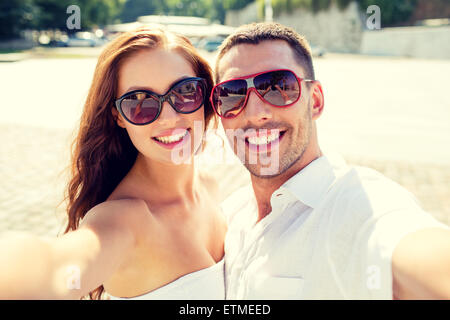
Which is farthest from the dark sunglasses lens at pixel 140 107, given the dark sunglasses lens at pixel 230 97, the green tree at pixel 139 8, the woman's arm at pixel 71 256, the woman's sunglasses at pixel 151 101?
the green tree at pixel 139 8

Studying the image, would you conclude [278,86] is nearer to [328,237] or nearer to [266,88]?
[266,88]

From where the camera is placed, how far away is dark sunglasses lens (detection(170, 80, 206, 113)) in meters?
2.10

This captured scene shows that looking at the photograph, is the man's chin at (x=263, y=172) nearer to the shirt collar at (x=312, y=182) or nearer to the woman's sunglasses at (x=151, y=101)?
the shirt collar at (x=312, y=182)

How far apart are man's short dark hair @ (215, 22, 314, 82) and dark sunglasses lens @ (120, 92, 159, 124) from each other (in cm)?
45

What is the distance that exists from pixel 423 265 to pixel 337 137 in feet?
25.4

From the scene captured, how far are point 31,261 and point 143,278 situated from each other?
29.6 inches

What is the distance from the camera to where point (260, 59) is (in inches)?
83.9

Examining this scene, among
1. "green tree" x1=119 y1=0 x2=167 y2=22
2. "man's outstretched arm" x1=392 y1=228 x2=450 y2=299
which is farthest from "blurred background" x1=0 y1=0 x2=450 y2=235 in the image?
"green tree" x1=119 y1=0 x2=167 y2=22

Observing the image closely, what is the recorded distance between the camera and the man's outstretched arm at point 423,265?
1.29 metres

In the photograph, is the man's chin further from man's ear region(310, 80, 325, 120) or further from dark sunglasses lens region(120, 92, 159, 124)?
dark sunglasses lens region(120, 92, 159, 124)

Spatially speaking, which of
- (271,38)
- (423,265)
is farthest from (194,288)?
(271,38)

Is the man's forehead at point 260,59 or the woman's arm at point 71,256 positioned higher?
the man's forehead at point 260,59
